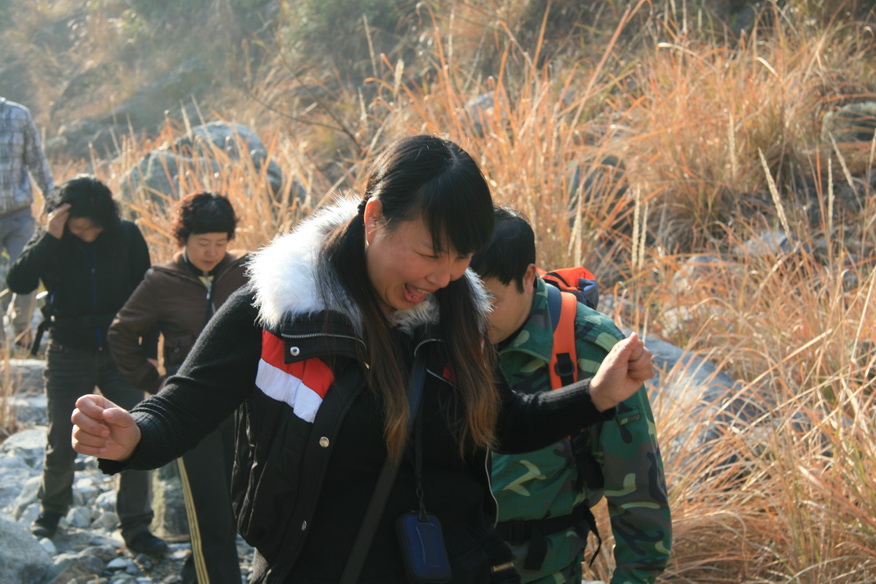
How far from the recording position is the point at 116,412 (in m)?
1.66

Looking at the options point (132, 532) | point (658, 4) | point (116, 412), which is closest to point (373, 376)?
point (116, 412)

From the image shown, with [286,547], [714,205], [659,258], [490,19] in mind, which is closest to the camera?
[286,547]

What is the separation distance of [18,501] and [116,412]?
3.85 metres

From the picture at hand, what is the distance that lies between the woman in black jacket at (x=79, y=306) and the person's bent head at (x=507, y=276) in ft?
8.70

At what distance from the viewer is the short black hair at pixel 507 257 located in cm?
236

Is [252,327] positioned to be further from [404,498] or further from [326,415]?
[404,498]

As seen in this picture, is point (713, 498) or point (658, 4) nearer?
point (713, 498)

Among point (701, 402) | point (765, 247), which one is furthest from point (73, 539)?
point (765, 247)

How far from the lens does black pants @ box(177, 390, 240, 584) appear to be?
12.1ft

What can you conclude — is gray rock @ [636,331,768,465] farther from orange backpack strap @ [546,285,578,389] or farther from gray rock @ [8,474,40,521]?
gray rock @ [8,474,40,521]

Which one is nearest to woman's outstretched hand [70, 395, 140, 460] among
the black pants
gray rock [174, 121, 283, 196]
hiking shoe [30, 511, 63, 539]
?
the black pants

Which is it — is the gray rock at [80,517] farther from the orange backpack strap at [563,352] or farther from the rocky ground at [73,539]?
the orange backpack strap at [563,352]

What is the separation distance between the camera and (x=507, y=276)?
7.74 feet

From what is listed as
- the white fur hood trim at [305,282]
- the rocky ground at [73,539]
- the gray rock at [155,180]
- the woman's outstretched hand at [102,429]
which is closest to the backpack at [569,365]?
the white fur hood trim at [305,282]
